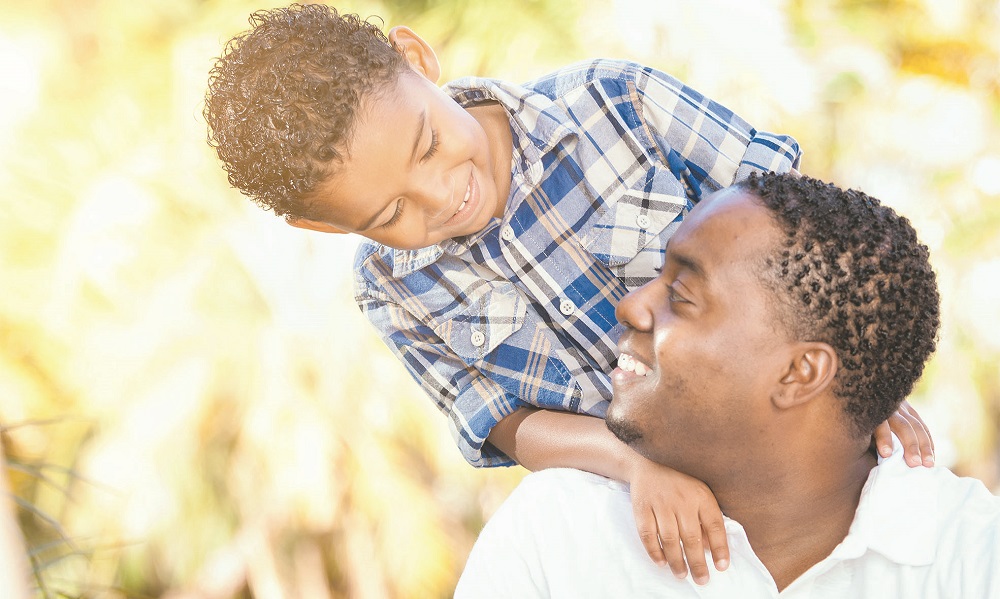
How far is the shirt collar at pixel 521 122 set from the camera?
6.28 ft

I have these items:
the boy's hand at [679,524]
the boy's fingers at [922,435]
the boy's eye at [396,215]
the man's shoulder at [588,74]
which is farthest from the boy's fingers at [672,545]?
the man's shoulder at [588,74]

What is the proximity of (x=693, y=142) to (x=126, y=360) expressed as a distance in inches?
102

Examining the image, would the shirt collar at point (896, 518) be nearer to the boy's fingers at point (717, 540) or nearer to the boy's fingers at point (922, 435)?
the boy's fingers at point (922, 435)

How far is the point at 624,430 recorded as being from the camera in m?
1.58

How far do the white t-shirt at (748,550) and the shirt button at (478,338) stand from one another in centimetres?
39

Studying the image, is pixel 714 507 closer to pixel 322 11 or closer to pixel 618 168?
pixel 618 168

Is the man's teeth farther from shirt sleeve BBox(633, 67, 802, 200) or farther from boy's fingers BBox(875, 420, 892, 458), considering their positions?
shirt sleeve BBox(633, 67, 802, 200)

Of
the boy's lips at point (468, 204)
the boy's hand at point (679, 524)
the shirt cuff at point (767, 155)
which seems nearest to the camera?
the boy's hand at point (679, 524)

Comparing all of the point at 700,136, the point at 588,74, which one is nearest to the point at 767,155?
the point at 700,136

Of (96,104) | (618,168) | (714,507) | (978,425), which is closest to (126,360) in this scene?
(96,104)

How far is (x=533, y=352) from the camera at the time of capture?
79.1 inches

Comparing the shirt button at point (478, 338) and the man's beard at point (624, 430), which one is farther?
the shirt button at point (478, 338)

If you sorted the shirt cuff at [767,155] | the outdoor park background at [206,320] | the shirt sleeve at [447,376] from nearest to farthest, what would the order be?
the shirt cuff at [767,155], the shirt sleeve at [447,376], the outdoor park background at [206,320]

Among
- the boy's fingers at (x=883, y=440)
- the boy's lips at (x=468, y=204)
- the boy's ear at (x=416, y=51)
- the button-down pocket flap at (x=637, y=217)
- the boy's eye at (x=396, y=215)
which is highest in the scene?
the boy's ear at (x=416, y=51)
